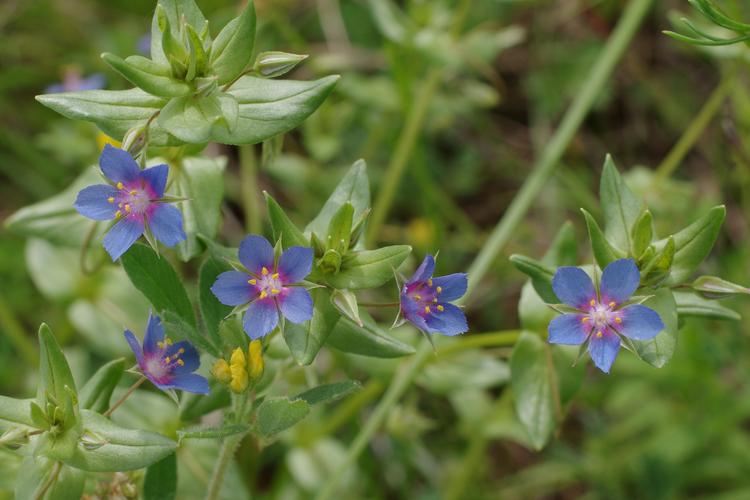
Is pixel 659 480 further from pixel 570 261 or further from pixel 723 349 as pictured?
pixel 570 261

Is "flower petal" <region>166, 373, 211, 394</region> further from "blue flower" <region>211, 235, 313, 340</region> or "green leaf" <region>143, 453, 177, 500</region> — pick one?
"green leaf" <region>143, 453, 177, 500</region>

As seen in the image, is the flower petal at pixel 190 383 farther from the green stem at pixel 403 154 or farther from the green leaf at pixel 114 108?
the green stem at pixel 403 154

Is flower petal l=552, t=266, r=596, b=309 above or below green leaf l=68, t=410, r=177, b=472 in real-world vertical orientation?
above

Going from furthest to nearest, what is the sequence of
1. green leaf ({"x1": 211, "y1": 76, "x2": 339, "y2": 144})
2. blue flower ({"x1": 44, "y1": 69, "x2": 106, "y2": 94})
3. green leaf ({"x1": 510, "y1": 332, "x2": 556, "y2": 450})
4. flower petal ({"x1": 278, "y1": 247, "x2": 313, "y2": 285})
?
blue flower ({"x1": 44, "y1": 69, "x2": 106, "y2": 94}) → green leaf ({"x1": 510, "y1": 332, "x2": 556, "y2": 450}) → green leaf ({"x1": 211, "y1": 76, "x2": 339, "y2": 144}) → flower petal ({"x1": 278, "y1": 247, "x2": 313, "y2": 285})

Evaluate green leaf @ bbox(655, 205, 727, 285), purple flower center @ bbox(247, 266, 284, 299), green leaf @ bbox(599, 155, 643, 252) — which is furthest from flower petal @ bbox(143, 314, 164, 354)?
green leaf @ bbox(655, 205, 727, 285)

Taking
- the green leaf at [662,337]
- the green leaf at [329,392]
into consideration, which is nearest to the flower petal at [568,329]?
the green leaf at [662,337]

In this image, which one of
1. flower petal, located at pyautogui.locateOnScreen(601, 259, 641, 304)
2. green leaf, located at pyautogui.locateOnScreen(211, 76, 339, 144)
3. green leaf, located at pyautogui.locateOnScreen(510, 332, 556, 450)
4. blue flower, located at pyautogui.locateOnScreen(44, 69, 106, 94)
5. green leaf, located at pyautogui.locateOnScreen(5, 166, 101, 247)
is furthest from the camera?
blue flower, located at pyautogui.locateOnScreen(44, 69, 106, 94)

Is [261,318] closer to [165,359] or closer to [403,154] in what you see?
[165,359]
